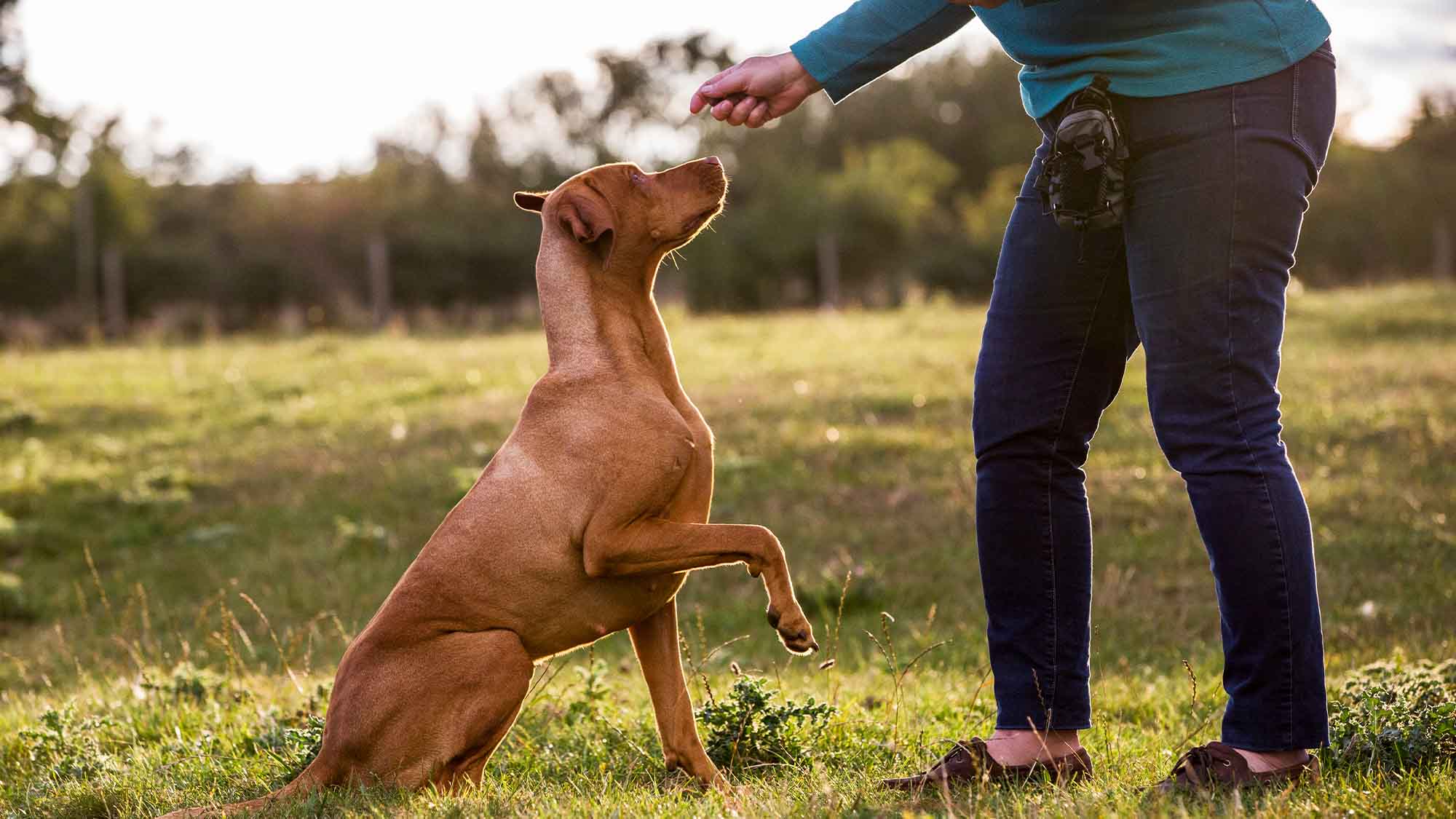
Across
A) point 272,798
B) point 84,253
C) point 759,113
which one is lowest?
point 272,798

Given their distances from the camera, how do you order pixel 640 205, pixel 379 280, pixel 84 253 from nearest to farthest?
pixel 640 205, pixel 379 280, pixel 84 253

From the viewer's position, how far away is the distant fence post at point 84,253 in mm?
29156

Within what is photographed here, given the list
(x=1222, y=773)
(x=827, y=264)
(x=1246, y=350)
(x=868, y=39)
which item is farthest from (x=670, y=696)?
(x=827, y=264)

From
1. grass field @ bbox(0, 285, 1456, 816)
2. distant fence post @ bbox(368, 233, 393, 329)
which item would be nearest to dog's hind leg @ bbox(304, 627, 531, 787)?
grass field @ bbox(0, 285, 1456, 816)

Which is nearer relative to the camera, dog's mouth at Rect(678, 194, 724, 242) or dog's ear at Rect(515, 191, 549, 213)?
dog's mouth at Rect(678, 194, 724, 242)

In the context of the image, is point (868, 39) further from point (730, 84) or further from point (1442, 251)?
point (1442, 251)

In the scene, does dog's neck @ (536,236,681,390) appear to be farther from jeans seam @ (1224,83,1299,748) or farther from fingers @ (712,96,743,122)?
jeans seam @ (1224,83,1299,748)

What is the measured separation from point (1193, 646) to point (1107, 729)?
219 cm

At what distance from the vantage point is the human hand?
3.56 metres

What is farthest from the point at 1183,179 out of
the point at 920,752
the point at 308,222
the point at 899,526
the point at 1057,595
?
the point at 308,222

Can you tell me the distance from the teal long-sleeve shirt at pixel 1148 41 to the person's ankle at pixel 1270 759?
1456mm

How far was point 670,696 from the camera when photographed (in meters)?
3.61

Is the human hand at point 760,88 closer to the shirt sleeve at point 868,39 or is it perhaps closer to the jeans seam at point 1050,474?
the shirt sleeve at point 868,39

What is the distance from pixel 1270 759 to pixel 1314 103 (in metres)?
1.44
